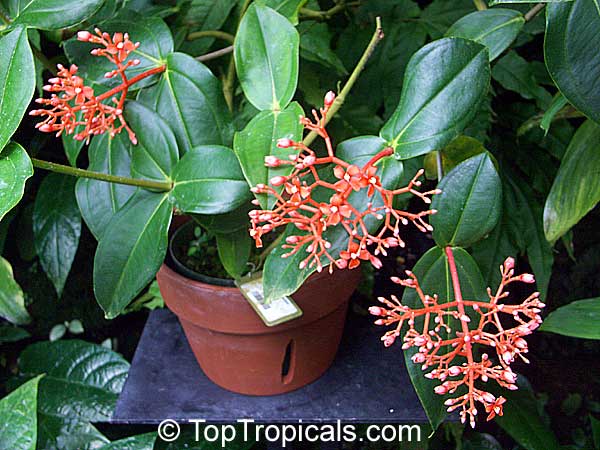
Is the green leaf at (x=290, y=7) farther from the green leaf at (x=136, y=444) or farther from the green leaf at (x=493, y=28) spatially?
the green leaf at (x=136, y=444)

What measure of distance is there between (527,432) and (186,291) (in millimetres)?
572

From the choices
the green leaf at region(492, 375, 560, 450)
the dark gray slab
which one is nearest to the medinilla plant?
the dark gray slab

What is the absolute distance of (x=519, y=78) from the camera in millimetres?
941

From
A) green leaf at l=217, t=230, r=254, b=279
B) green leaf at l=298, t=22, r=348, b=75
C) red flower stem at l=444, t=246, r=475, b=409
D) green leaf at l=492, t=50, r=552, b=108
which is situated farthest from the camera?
green leaf at l=492, t=50, r=552, b=108

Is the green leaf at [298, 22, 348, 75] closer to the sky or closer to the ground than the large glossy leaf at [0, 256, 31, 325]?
closer to the sky

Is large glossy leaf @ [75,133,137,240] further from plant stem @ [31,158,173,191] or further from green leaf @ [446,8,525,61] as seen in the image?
green leaf @ [446,8,525,61]

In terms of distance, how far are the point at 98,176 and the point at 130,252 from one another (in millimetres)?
94

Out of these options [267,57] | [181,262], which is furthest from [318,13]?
[181,262]

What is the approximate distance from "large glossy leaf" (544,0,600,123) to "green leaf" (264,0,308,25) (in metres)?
0.27

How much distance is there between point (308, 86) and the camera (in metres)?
0.88

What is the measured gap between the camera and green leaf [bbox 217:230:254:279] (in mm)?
710

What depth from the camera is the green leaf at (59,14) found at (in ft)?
2.03

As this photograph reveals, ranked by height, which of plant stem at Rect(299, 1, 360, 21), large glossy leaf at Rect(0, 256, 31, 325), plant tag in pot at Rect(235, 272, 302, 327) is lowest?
large glossy leaf at Rect(0, 256, 31, 325)

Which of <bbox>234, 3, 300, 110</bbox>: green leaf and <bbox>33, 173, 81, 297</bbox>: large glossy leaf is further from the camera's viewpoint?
<bbox>33, 173, 81, 297</bbox>: large glossy leaf
